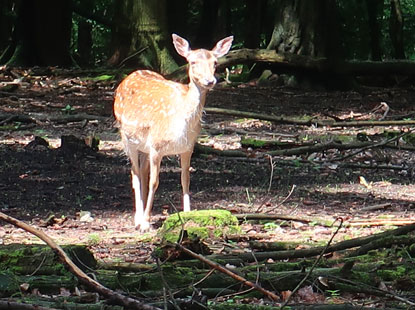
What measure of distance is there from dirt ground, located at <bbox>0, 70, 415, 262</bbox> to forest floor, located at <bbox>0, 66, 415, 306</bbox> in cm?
1

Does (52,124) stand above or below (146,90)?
below

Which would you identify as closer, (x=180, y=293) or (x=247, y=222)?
(x=180, y=293)

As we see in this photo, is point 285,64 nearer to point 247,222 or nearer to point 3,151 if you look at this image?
point 3,151

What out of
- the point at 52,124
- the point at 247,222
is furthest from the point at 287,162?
the point at 52,124

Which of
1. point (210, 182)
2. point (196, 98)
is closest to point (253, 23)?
point (210, 182)

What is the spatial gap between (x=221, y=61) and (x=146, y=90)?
816cm

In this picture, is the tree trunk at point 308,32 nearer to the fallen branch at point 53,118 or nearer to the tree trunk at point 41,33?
the fallen branch at point 53,118

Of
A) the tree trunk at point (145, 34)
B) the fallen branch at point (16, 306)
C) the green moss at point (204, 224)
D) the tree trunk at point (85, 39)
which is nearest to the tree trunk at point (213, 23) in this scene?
the tree trunk at point (85, 39)

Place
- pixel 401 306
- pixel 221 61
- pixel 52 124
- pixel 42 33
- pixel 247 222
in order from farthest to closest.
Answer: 1. pixel 42 33
2. pixel 221 61
3. pixel 52 124
4. pixel 247 222
5. pixel 401 306

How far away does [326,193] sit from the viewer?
30.3ft

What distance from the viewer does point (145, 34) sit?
19.5 meters

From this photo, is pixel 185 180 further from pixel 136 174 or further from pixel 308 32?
pixel 308 32

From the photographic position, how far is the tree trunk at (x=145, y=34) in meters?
19.2

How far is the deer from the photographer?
25.4ft
